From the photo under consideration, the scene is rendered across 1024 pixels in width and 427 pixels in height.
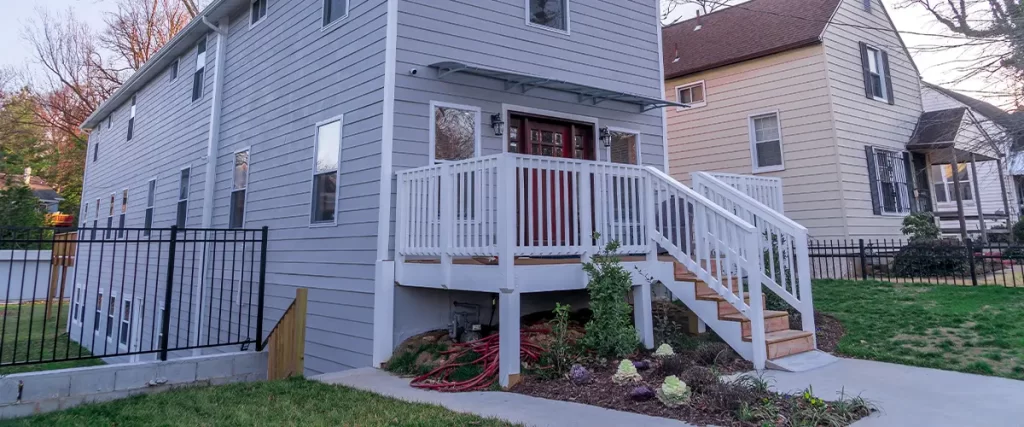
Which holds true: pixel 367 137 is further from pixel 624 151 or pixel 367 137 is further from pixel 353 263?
pixel 624 151

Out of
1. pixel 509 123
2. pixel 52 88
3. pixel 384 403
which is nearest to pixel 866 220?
pixel 509 123

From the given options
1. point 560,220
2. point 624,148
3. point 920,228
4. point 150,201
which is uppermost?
point 624,148

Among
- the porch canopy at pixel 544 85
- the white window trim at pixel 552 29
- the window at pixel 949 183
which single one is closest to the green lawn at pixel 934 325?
the porch canopy at pixel 544 85

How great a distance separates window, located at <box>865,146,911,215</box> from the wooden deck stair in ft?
25.7

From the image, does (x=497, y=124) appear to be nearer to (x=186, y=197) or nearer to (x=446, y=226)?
(x=446, y=226)

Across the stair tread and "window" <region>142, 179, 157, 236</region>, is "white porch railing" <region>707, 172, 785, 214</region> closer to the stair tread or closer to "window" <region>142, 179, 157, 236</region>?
the stair tread

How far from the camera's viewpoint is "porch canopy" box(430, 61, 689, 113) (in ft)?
21.1

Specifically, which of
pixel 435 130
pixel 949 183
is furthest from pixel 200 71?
pixel 949 183

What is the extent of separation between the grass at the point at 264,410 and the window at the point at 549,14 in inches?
209

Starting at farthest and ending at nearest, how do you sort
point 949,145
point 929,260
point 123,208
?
point 123,208 → point 949,145 → point 929,260

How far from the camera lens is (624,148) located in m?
8.27

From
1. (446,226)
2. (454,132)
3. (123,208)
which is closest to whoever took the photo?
(446,226)

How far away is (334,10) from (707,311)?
6.13 m

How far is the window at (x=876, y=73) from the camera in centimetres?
1227
